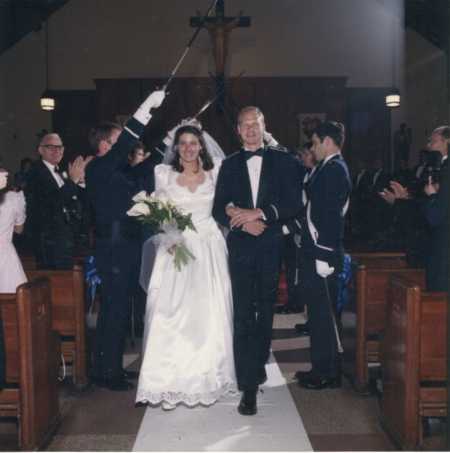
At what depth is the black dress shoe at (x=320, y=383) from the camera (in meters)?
4.18

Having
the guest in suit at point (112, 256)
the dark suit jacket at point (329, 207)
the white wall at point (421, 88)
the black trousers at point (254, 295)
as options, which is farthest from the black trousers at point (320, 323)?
the white wall at point (421, 88)

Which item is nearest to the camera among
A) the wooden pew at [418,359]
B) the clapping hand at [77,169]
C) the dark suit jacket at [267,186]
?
the wooden pew at [418,359]

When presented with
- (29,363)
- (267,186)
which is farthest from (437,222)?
(29,363)

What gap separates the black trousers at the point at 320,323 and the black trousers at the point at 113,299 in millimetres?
1177

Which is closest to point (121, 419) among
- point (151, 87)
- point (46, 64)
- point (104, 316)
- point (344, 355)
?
point (104, 316)

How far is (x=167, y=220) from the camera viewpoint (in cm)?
381

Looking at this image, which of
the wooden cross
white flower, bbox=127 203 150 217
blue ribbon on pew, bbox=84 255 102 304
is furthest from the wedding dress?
the wooden cross

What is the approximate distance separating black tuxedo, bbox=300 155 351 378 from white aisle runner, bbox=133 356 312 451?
1.38 ft

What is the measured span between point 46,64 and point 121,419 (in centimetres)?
1116

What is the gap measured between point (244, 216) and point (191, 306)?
2.10 feet

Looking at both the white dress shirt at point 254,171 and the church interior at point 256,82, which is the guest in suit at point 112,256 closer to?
the church interior at point 256,82

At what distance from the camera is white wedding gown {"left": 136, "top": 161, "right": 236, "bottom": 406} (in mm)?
3750

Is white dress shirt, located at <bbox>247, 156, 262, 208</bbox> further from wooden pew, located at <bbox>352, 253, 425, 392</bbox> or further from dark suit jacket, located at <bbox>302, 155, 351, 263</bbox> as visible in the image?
wooden pew, located at <bbox>352, 253, 425, 392</bbox>

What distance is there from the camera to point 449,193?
10.5 ft
